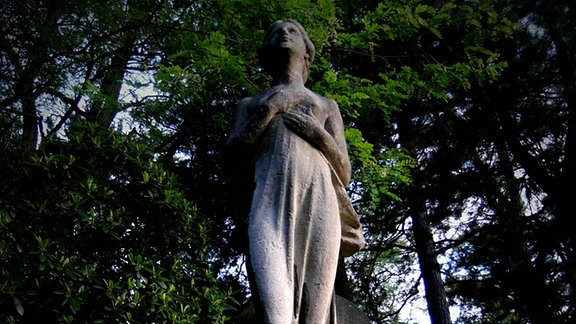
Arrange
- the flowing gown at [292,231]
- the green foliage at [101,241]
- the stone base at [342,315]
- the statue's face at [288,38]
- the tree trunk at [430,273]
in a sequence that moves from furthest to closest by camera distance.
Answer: the tree trunk at [430,273]
the green foliage at [101,241]
the statue's face at [288,38]
the stone base at [342,315]
the flowing gown at [292,231]

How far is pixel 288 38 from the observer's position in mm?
4023

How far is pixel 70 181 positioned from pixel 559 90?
7969mm

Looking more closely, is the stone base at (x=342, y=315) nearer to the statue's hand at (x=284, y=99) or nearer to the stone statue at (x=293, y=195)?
the stone statue at (x=293, y=195)

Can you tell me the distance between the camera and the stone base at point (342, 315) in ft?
11.5

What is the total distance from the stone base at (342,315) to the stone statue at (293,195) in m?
0.28

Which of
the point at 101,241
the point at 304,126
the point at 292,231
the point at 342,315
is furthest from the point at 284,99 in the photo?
the point at 101,241

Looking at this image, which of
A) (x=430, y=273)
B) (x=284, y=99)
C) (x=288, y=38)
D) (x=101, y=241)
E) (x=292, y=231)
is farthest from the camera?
(x=430, y=273)

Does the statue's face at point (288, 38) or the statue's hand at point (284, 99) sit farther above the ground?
the statue's face at point (288, 38)

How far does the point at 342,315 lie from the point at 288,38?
5.64ft

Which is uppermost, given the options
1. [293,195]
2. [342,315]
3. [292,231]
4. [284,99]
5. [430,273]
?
[430,273]

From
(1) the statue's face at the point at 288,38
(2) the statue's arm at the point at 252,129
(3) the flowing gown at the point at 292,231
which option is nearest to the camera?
(3) the flowing gown at the point at 292,231

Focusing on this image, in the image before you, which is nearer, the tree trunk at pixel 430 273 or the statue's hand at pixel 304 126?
the statue's hand at pixel 304 126

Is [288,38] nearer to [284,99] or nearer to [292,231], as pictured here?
[284,99]

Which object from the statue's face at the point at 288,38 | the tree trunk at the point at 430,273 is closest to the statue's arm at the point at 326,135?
the statue's face at the point at 288,38
